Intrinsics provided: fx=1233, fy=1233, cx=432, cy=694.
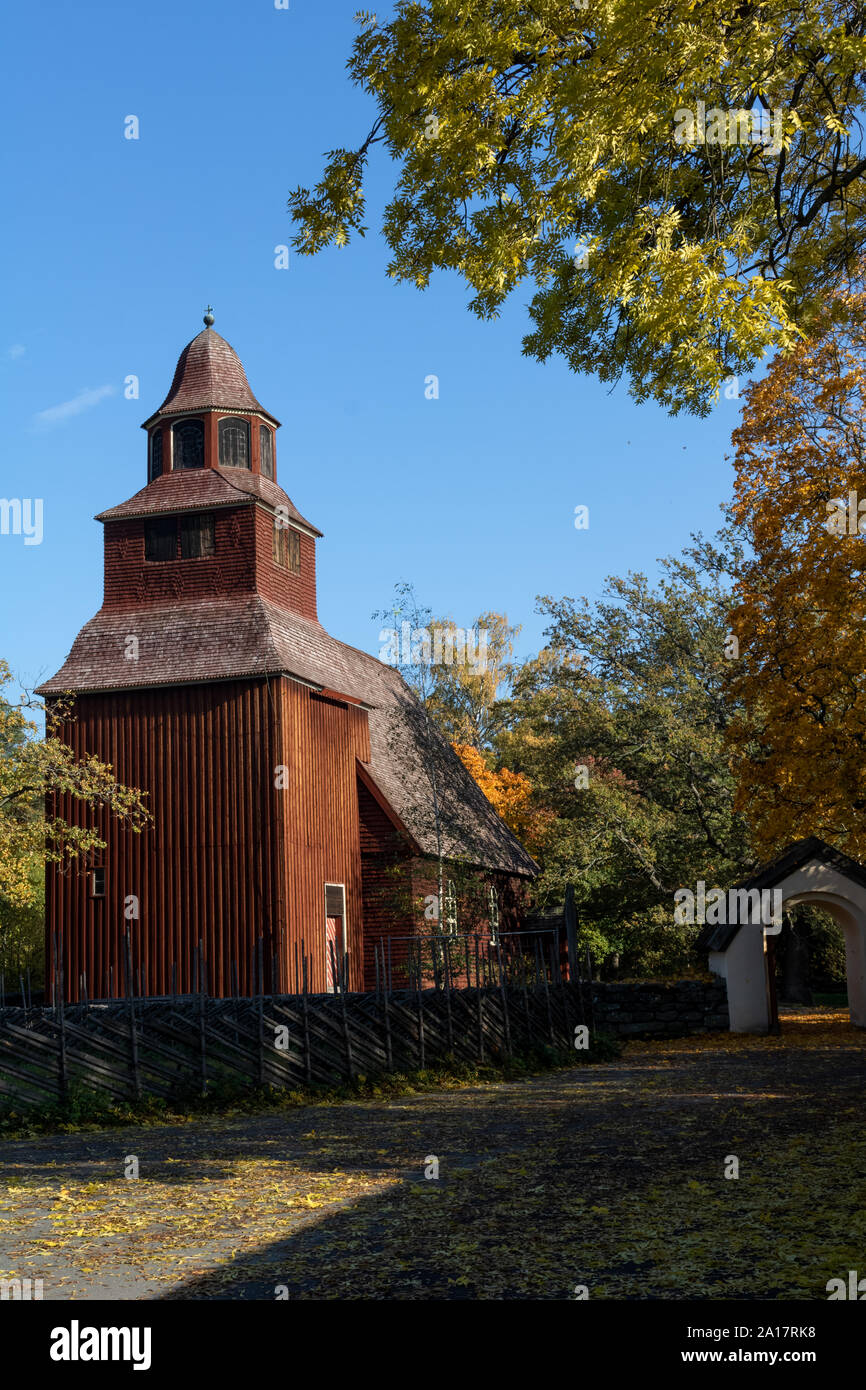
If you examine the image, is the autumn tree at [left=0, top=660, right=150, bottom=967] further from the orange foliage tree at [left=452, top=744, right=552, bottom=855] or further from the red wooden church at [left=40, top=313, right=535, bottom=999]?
the orange foliage tree at [left=452, top=744, right=552, bottom=855]

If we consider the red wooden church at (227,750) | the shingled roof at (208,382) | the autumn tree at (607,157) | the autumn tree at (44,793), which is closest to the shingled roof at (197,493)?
the red wooden church at (227,750)

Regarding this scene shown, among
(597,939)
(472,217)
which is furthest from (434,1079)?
(597,939)

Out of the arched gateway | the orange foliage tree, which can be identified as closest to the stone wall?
the arched gateway

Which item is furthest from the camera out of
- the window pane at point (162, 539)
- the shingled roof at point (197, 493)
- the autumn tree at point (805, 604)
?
the window pane at point (162, 539)

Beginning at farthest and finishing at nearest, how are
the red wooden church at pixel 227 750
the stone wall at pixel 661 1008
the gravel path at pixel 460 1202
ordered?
the red wooden church at pixel 227 750
the stone wall at pixel 661 1008
the gravel path at pixel 460 1202

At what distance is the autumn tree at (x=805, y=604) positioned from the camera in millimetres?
19328

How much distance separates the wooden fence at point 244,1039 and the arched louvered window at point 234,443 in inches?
580

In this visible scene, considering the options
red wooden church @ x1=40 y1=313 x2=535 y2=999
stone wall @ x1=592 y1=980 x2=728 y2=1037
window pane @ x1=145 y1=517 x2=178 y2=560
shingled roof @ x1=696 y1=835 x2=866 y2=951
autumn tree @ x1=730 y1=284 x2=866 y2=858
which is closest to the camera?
autumn tree @ x1=730 y1=284 x2=866 y2=858

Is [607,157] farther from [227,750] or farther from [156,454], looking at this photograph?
[156,454]

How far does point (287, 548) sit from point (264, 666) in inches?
196

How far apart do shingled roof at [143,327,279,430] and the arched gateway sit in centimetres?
1627

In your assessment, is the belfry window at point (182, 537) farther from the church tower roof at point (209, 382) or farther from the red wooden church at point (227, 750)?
the church tower roof at point (209, 382)

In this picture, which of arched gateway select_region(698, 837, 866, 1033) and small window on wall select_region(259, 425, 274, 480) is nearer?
arched gateway select_region(698, 837, 866, 1033)

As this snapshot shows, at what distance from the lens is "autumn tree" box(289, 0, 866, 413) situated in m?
6.91
